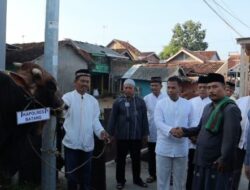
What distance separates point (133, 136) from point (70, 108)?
218 cm

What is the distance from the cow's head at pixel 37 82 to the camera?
425 centimetres

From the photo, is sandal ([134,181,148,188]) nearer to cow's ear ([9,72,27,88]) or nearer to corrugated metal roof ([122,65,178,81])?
cow's ear ([9,72,27,88])

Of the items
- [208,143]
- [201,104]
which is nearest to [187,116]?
[201,104]

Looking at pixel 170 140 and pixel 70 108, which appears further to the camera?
pixel 170 140

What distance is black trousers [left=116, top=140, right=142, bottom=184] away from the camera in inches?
293

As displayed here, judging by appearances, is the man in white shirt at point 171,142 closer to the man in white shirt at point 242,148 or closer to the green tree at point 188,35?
the man in white shirt at point 242,148

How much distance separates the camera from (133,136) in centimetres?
746

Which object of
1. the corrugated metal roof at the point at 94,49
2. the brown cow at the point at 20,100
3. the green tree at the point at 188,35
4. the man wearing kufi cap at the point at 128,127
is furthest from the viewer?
the green tree at the point at 188,35

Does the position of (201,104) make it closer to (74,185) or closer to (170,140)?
(170,140)

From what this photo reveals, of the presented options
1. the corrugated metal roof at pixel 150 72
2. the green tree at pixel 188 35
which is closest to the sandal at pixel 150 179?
the corrugated metal roof at pixel 150 72

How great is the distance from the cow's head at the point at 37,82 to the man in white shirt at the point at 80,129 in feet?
3.12

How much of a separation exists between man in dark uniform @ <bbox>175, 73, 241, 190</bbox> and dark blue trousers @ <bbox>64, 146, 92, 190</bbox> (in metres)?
1.56

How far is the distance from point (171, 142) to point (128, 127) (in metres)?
1.57

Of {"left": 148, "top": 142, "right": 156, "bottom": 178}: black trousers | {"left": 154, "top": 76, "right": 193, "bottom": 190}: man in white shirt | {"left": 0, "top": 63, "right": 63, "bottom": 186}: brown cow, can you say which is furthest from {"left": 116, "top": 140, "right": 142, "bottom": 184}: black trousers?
{"left": 0, "top": 63, "right": 63, "bottom": 186}: brown cow
